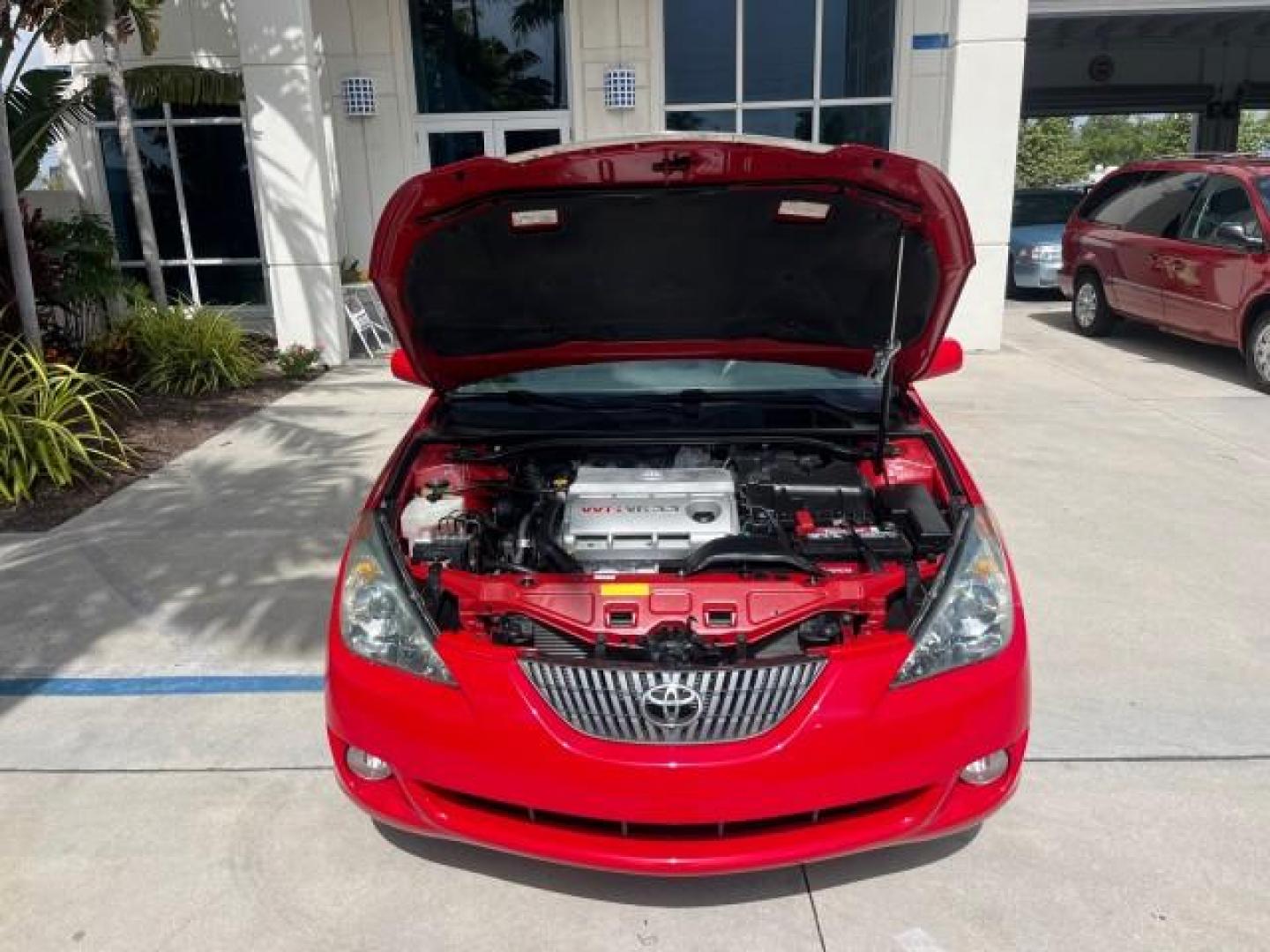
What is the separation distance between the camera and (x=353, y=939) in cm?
233

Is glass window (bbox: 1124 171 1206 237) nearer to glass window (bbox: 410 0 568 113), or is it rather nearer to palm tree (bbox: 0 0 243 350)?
glass window (bbox: 410 0 568 113)

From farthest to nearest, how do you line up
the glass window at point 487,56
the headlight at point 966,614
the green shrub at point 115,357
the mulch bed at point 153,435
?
1. the glass window at point 487,56
2. the green shrub at point 115,357
3. the mulch bed at point 153,435
4. the headlight at point 966,614

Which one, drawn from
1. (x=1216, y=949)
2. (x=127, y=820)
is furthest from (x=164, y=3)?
(x=1216, y=949)

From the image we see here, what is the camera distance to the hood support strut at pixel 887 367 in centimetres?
298

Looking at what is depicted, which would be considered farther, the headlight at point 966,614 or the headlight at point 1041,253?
the headlight at point 1041,253

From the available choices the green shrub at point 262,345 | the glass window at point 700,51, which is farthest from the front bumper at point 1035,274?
the green shrub at point 262,345

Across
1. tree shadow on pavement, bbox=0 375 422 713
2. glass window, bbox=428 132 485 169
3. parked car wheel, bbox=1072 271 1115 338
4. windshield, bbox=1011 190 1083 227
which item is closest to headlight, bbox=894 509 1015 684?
tree shadow on pavement, bbox=0 375 422 713

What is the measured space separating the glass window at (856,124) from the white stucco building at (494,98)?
2 cm

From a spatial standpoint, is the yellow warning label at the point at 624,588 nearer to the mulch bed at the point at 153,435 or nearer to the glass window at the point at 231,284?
the mulch bed at the point at 153,435

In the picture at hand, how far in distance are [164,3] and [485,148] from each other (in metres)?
3.78

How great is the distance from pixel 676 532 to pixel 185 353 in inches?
285

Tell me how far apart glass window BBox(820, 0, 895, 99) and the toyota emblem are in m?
10.1

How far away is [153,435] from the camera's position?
23.6 ft

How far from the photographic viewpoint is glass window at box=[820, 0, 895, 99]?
1068 cm
